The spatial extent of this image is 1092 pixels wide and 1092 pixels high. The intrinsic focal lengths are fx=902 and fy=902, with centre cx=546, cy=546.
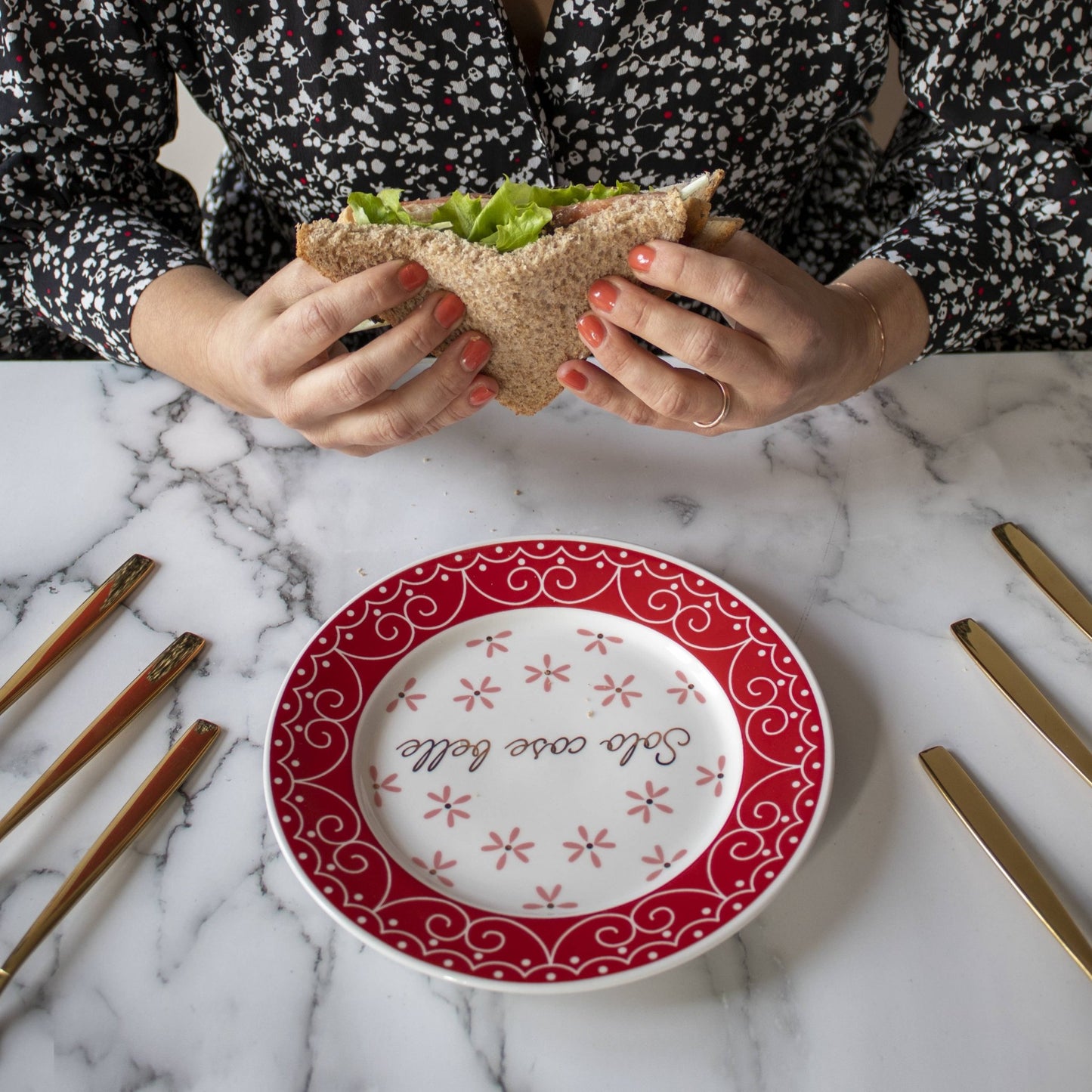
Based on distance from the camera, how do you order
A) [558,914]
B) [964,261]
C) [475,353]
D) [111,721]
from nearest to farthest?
1. [558,914]
2. [111,721]
3. [475,353]
4. [964,261]

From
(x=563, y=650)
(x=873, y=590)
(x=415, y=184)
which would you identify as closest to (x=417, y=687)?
(x=563, y=650)

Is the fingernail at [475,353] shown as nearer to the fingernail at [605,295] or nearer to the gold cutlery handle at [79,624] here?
the fingernail at [605,295]

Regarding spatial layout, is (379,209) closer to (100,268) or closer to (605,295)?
(605,295)

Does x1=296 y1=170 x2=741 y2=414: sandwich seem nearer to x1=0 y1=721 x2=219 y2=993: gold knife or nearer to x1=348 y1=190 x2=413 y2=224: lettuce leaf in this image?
x1=348 y1=190 x2=413 y2=224: lettuce leaf

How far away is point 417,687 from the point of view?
0.90 metres

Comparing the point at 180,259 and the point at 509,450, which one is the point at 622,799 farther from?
the point at 180,259

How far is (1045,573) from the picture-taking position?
991 mm

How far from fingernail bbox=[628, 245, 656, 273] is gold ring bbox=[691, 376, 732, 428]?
0.53 feet

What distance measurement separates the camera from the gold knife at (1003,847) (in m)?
0.72

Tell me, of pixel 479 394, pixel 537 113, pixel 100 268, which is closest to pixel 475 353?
pixel 479 394

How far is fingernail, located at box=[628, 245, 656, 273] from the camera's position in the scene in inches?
35.1

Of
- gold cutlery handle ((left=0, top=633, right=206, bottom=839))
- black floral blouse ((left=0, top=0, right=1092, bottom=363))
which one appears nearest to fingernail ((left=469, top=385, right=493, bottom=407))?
gold cutlery handle ((left=0, top=633, right=206, bottom=839))

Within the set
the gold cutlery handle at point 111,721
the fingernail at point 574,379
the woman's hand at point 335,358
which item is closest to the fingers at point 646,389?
the fingernail at point 574,379

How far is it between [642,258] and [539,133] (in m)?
0.52
